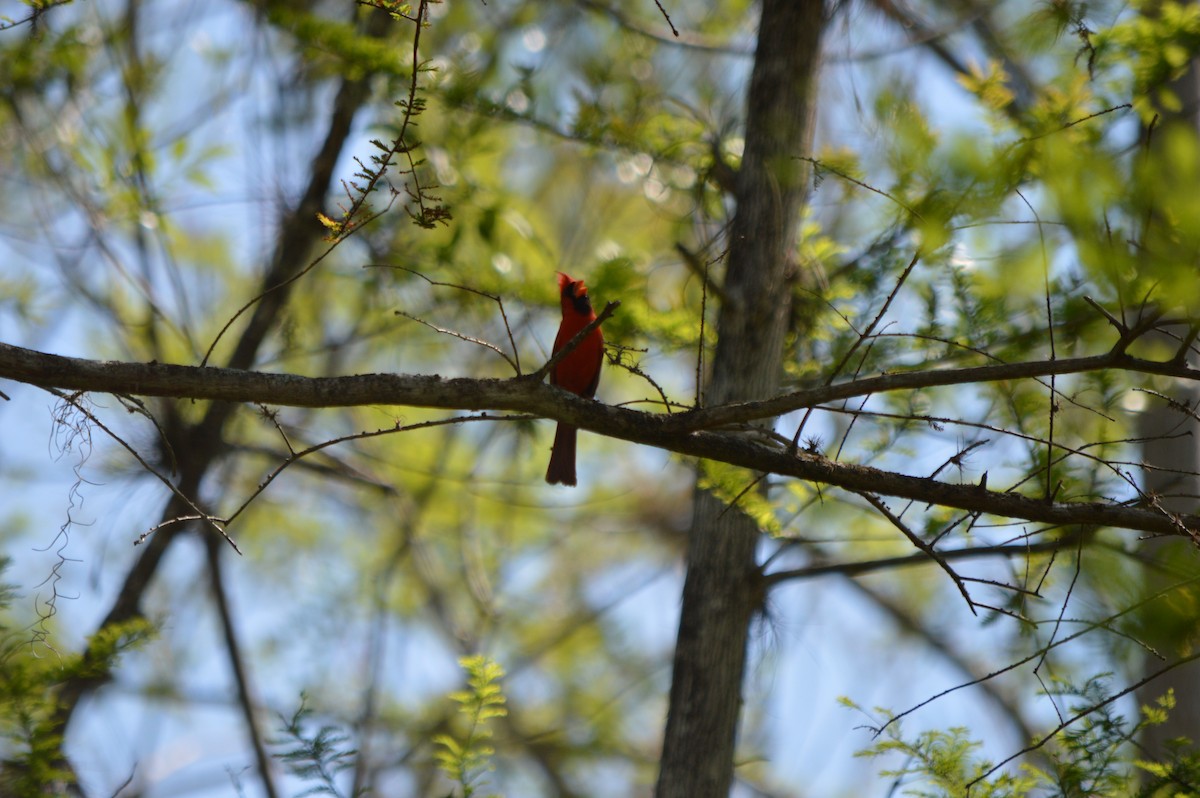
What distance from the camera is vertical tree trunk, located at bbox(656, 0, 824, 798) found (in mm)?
4570

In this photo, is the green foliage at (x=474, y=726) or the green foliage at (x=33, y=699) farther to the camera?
the green foliage at (x=33, y=699)

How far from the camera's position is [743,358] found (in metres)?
4.93

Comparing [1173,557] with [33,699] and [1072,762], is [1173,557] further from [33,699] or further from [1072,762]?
[33,699]

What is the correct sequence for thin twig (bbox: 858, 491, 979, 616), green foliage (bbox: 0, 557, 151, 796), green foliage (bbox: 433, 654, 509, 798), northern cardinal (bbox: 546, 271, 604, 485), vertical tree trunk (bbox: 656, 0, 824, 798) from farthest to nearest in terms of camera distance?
northern cardinal (bbox: 546, 271, 604, 485) < vertical tree trunk (bbox: 656, 0, 824, 798) < green foliage (bbox: 0, 557, 151, 796) < green foliage (bbox: 433, 654, 509, 798) < thin twig (bbox: 858, 491, 979, 616)

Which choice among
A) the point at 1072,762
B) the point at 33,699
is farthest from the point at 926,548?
the point at 33,699

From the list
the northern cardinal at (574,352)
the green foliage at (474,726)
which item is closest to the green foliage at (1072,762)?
the green foliage at (474,726)

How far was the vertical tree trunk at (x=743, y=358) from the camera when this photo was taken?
4570 mm

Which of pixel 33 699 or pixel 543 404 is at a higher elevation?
pixel 543 404

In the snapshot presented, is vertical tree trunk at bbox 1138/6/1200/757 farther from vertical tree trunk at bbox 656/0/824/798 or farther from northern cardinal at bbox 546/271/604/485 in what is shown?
northern cardinal at bbox 546/271/604/485

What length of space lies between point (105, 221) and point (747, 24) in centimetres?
455

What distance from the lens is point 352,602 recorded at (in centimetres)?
1030

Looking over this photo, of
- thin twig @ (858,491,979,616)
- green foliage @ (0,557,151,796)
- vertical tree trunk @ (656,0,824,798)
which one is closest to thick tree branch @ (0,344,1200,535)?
thin twig @ (858,491,979,616)

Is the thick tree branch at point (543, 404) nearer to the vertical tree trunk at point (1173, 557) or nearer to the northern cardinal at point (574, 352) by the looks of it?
the vertical tree trunk at point (1173, 557)

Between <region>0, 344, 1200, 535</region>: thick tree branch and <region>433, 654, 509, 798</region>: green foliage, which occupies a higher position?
<region>0, 344, 1200, 535</region>: thick tree branch
